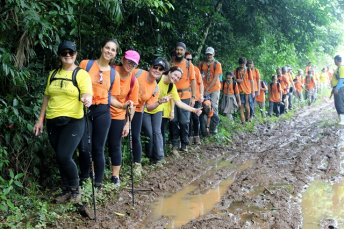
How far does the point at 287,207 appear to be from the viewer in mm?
4852

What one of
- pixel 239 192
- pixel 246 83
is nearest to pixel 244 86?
pixel 246 83

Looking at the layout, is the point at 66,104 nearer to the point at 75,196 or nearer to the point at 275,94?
the point at 75,196

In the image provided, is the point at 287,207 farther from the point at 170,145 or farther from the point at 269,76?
the point at 269,76

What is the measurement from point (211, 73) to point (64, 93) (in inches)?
234

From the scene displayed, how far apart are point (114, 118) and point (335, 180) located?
349 centimetres

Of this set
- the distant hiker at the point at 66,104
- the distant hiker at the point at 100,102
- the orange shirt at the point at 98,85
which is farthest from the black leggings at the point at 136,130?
the distant hiker at the point at 66,104

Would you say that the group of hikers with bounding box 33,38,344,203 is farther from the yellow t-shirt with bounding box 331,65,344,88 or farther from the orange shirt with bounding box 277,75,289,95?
the orange shirt with bounding box 277,75,289,95

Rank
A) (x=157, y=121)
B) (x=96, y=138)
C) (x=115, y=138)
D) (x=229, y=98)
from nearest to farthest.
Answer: (x=96, y=138)
(x=115, y=138)
(x=157, y=121)
(x=229, y=98)

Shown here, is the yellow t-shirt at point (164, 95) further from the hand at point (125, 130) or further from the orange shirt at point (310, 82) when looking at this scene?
the orange shirt at point (310, 82)

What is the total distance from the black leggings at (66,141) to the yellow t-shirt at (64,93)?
0.11m

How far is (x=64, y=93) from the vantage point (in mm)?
4484

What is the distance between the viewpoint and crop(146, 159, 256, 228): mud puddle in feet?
15.3

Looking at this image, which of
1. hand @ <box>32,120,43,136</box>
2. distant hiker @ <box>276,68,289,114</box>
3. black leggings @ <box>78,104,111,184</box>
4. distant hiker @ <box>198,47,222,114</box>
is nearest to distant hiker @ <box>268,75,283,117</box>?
distant hiker @ <box>276,68,289,114</box>

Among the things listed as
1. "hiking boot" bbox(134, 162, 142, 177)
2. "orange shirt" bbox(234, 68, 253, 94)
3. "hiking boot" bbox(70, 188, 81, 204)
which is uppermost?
"orange shirt" bbox(234, 68, 253, 94)
